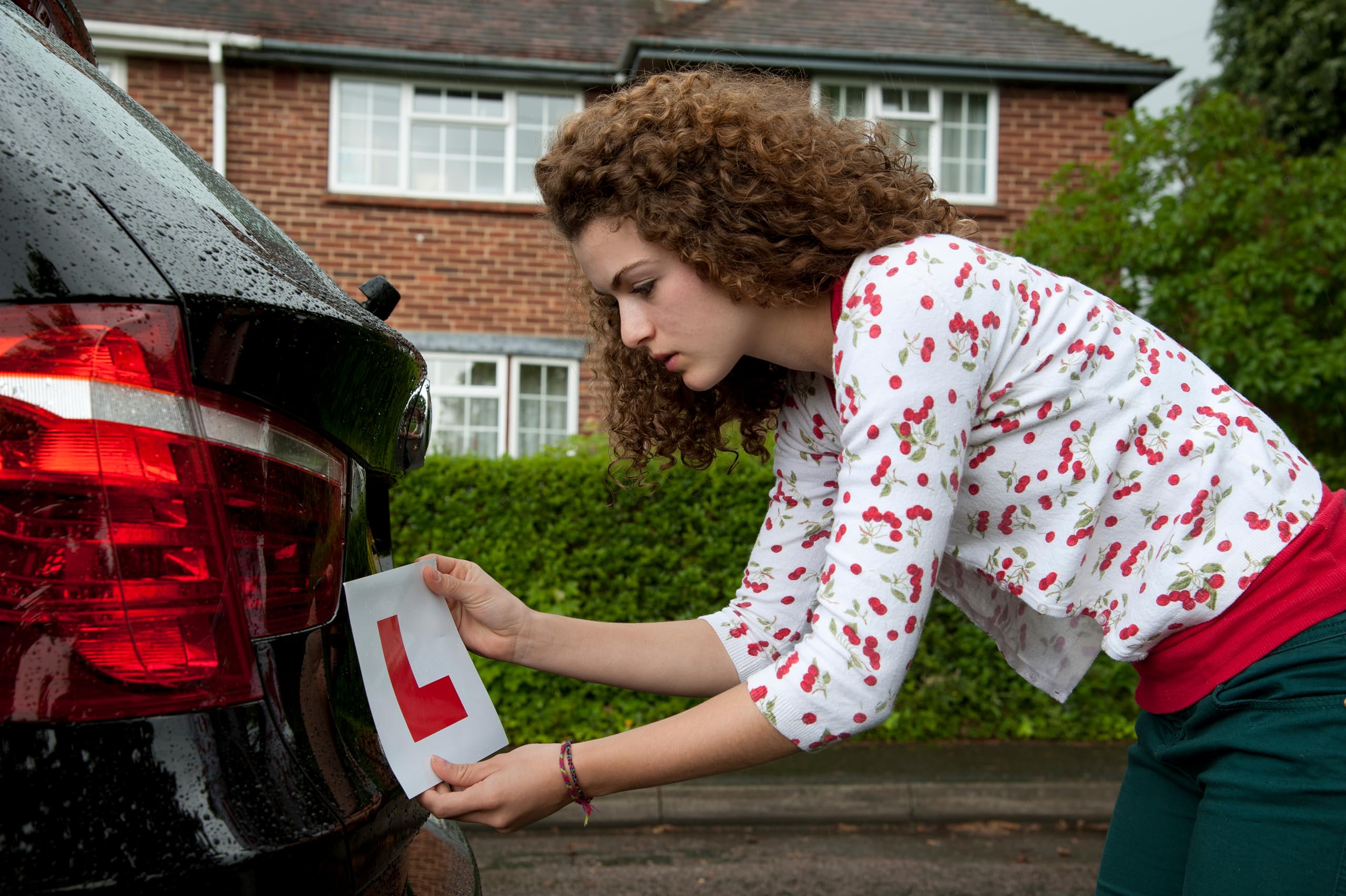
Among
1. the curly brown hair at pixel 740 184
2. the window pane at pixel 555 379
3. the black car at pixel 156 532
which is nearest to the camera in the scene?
the black car at pixel 156 532

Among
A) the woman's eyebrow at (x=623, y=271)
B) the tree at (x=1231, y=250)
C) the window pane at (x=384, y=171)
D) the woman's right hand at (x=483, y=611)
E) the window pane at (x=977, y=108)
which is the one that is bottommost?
the woman's right hand at (x=483, y=611)

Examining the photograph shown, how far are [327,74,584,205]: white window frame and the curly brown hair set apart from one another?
26.6 feet

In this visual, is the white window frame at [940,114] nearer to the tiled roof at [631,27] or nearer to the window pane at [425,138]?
the tiled roof at [631,27]

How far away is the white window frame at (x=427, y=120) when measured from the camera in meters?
9.62

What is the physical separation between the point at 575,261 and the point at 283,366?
827 mm

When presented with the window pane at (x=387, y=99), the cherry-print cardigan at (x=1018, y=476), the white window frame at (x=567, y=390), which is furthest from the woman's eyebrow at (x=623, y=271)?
the window pane at (x=387, y=99)

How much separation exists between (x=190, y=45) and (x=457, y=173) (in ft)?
8.18

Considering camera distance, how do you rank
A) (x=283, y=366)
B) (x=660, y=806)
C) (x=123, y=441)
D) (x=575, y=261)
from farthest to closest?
(x=660, y=806) → (x=575, y=261) → (x=283, y=366) → (x=123, y=441)

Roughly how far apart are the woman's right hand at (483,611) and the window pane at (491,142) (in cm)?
907

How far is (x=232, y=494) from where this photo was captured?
97 cm

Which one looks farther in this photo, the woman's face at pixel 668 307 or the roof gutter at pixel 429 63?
the roof gutter at pixel 429 63

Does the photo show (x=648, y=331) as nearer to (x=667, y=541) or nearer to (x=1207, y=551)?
(x=1207, y=551)

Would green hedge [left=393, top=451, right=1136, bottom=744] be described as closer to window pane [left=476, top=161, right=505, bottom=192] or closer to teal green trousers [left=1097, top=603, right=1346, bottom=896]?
teal green trousers [left=1097, top=603, right=1346, bottom=896]

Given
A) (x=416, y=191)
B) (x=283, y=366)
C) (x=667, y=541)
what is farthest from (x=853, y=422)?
(x=416, y=191)
